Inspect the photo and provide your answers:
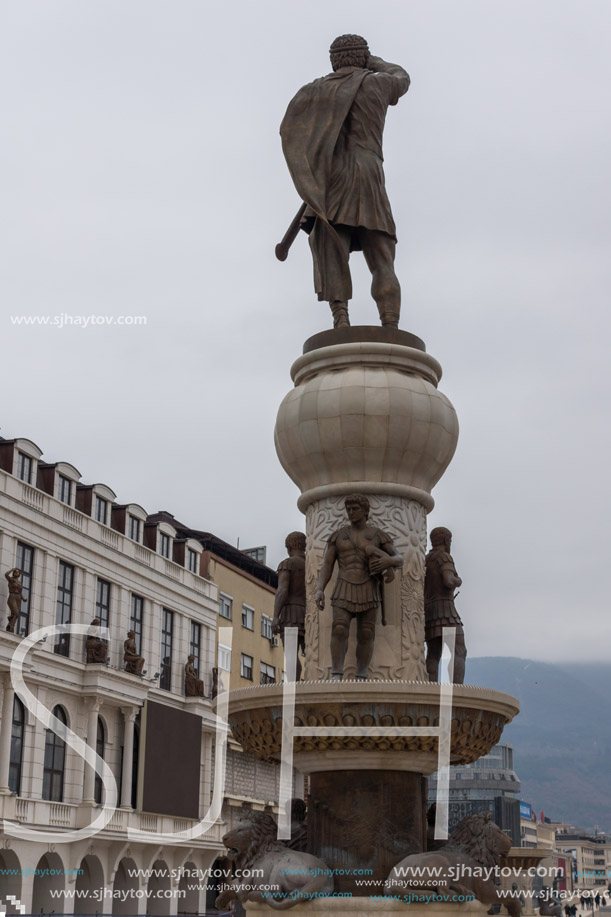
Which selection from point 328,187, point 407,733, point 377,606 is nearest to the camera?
point 407,733

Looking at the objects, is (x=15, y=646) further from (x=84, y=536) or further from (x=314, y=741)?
(x=314, y=741)

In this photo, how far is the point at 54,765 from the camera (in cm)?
4431

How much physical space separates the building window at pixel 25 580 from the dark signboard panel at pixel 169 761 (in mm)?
8799

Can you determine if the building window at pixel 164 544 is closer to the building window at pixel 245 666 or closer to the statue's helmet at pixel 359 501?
the building window at pixel 245 666

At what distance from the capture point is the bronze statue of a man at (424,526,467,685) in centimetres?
1048

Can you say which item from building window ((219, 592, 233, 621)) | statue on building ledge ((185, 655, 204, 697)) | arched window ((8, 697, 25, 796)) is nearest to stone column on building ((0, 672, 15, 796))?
arched window ((8, 697, 25, 796))

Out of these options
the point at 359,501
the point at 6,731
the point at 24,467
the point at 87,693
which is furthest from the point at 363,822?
the point at 87,693

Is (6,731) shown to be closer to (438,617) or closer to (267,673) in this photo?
(267,673)

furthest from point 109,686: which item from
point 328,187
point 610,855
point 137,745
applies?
point 610,855

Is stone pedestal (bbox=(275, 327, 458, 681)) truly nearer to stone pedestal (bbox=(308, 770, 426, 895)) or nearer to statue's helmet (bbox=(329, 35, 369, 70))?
stone pedestal (bbox=(308, 770, 426, 895))

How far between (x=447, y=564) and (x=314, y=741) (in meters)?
2.35

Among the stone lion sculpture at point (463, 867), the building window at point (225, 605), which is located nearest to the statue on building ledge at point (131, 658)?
the building window at point (225, 605)

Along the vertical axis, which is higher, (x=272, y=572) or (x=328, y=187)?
(x=272, y=572)

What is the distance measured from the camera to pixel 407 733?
9.02m
